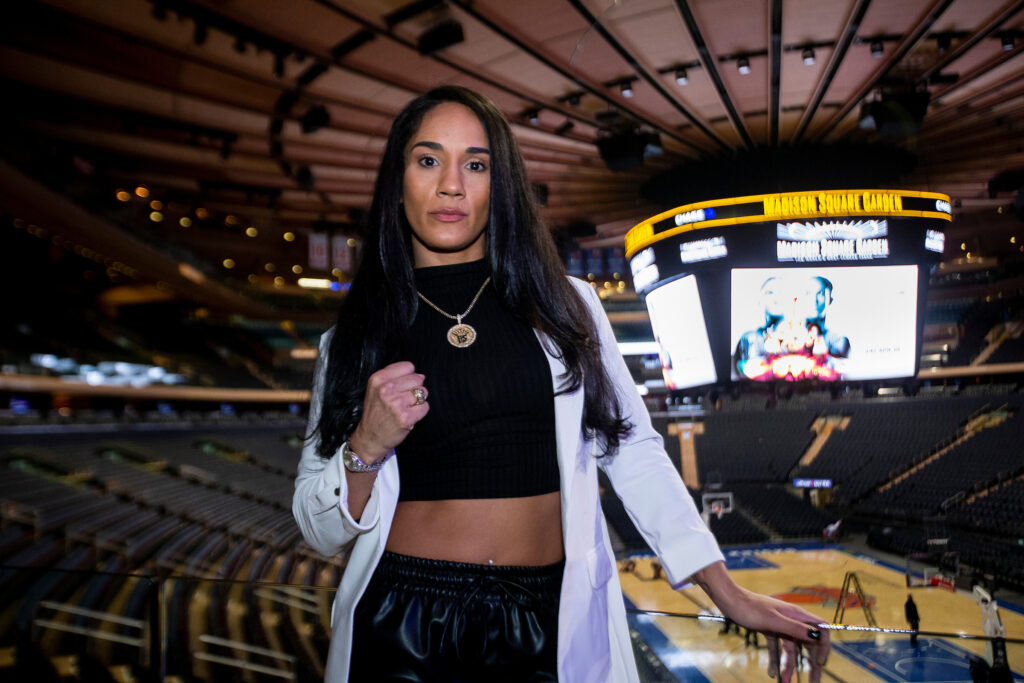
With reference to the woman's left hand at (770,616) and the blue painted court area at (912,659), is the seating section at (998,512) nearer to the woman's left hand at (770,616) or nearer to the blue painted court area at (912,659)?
the blue painted court area at (912,659)

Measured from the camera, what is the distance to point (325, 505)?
1.11 m

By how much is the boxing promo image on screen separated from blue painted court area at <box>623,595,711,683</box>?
6.36 feet

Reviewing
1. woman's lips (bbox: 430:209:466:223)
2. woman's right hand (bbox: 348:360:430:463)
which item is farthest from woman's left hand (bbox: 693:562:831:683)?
woman's lips (bbox: 430:209:466:223)

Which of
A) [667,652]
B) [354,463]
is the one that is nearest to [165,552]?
[667,652]

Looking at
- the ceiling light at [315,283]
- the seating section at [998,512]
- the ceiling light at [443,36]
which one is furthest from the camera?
the ceiling light at [315,283]

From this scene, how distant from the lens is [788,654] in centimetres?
111

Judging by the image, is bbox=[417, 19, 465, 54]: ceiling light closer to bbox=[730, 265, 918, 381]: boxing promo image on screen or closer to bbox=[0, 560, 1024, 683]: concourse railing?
bbox=[730, 265, 918, 381]: boxing promo image on screen

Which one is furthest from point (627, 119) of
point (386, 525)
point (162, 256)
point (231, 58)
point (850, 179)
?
point (162, 256)

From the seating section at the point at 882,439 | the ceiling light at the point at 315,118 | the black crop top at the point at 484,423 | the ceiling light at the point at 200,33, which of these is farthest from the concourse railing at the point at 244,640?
the ceiling light at the point at 315,118

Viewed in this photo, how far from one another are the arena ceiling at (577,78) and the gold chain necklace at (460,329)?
1.18 metres

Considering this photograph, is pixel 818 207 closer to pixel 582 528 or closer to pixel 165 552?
pixel 582 528

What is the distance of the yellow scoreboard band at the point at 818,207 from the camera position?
3.13m

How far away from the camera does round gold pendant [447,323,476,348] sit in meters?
1.22

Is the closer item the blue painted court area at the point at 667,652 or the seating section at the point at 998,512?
the blue painted court area at the point at 667,652
